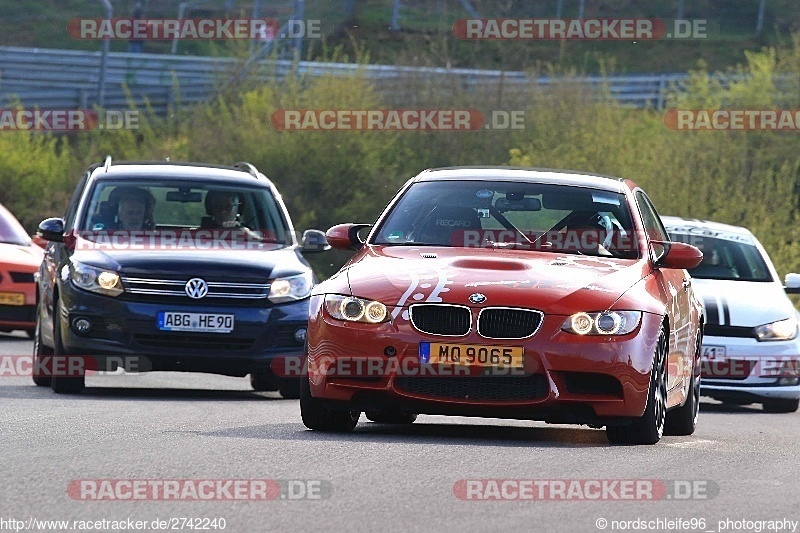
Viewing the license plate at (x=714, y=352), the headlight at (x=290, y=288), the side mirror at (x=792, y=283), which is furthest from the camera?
the side mirror at (x=792, y=283)

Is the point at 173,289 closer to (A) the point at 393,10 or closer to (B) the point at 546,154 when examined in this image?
(B) the point at 546,154

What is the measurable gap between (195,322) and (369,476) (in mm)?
5991

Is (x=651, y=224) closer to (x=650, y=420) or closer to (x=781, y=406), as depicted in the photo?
(x=650, y=420)

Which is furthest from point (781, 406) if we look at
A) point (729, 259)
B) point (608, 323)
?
point (608, 323)

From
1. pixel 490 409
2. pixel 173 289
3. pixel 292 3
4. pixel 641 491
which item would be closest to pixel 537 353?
pixel 490 409

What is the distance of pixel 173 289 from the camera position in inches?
570

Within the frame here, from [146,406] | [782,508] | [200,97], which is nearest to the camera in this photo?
[782,508]

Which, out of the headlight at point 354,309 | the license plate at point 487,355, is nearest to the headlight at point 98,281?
the headlight at point 354,309

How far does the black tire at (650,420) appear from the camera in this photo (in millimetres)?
10719

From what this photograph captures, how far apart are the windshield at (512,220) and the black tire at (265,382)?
3.28 meters

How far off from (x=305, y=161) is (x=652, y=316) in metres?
47.6

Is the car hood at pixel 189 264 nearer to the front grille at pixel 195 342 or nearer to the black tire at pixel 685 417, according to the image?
the front grille at pixel 195 342

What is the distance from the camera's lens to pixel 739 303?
17031mm

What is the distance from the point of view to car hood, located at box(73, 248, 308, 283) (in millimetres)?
14477
